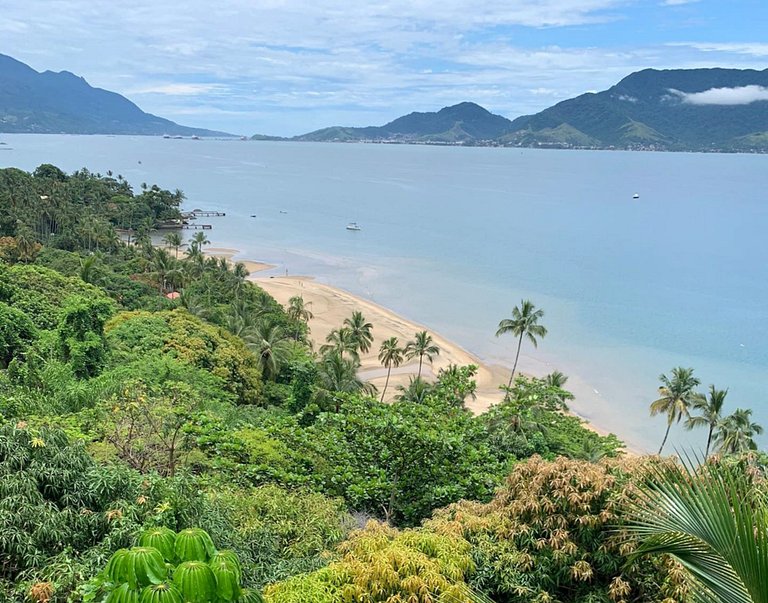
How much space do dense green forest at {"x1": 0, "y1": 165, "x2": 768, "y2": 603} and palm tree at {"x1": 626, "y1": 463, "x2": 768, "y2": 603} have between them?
67mm

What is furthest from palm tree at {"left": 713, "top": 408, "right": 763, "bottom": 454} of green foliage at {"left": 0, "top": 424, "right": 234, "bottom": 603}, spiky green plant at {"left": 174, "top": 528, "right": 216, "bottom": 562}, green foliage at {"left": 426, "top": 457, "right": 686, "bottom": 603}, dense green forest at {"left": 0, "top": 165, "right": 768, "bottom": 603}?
spiky green plant at {"left": 174, "top": 528, "right": 216, "bottom": 562}

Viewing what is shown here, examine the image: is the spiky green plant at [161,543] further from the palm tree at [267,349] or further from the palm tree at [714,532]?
the palm tree at [267,349]

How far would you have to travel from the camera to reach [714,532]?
385 centimetres

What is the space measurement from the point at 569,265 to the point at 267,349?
4793 centimetres

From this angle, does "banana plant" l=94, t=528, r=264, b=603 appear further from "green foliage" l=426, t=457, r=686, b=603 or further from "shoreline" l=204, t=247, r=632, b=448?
"shoreline" l=204, t=247, r=632, b=448

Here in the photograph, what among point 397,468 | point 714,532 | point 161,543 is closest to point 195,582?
point 161,543

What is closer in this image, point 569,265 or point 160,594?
point 160,594

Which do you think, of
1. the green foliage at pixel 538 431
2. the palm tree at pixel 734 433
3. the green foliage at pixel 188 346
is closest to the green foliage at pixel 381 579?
the green foliage at pixel 538 431

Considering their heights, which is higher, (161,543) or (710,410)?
(161,543)

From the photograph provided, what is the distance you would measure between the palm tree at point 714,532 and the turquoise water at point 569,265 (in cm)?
3080

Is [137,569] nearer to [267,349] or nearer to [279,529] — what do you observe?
[279,529]

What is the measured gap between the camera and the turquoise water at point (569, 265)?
43.0 meters

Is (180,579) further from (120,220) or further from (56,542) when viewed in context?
(120,220)

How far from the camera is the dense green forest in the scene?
6.35m
